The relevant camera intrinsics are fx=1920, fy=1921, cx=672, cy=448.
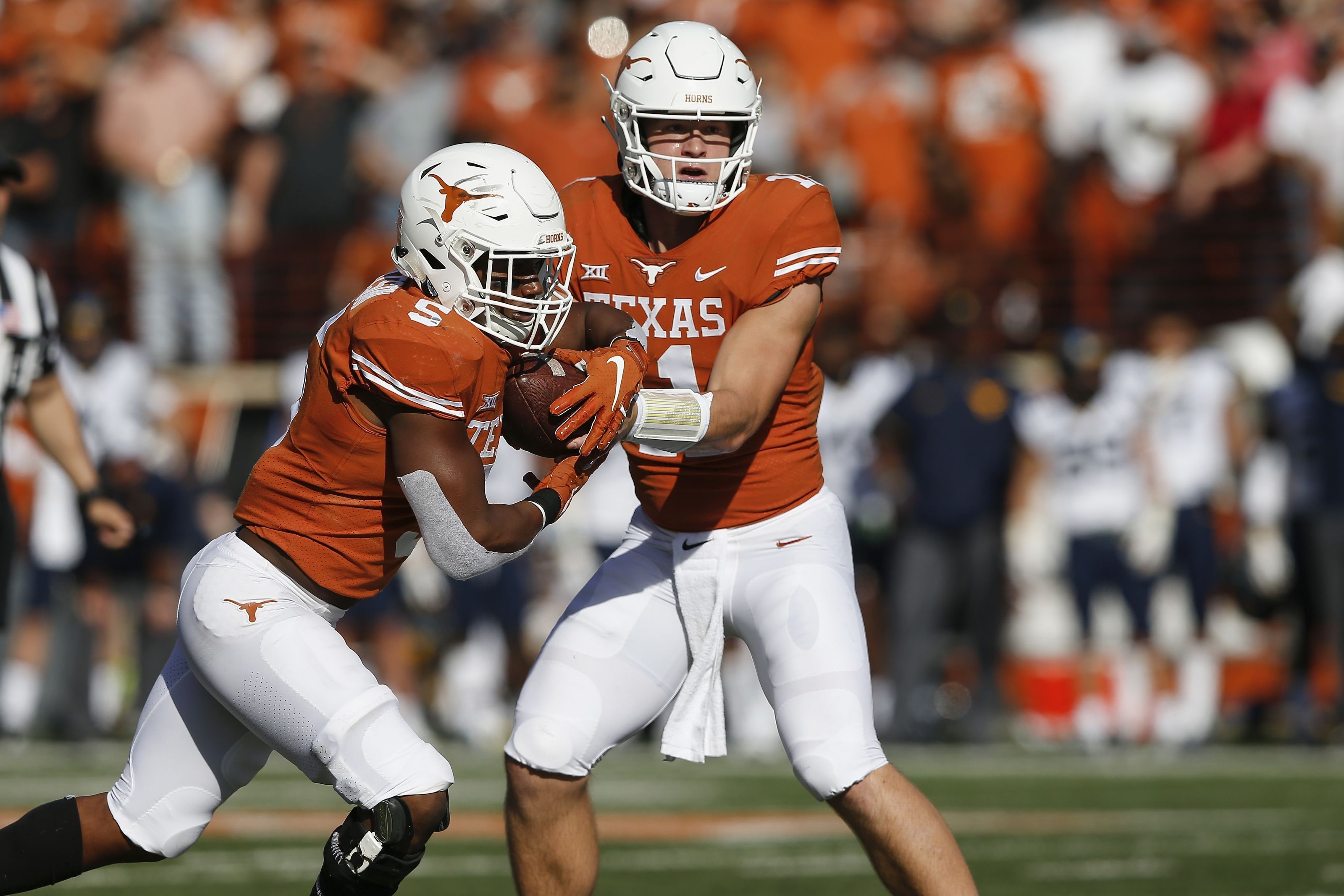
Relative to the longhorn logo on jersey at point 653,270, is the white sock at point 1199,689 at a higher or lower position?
lower

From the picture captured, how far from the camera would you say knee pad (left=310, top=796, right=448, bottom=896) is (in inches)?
142

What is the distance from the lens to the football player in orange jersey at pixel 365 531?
3.65m

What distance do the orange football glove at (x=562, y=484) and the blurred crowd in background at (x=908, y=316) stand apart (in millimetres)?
4961

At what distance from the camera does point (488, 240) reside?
148 inches

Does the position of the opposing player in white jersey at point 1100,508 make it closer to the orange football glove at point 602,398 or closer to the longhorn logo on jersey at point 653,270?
the longhorn logo on jersey at point 653,270

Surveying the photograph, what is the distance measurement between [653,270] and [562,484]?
1.92ft

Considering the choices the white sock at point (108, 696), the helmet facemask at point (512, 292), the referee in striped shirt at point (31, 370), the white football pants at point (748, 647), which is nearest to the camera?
the helmet facemask at point (512, 292)

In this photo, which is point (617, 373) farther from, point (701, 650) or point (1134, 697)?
point (1134, 697)

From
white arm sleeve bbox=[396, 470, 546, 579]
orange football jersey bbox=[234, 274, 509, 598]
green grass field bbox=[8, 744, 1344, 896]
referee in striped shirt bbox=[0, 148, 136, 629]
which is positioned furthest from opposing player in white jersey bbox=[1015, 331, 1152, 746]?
white arm sleeve bbox=[396, 470, 546, 579]

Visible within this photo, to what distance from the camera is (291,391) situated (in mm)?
10562

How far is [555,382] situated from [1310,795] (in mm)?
4468

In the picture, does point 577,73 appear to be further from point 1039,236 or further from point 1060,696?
point 1060,696

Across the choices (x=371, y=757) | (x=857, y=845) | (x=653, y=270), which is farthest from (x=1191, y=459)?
(x=371, y=757)

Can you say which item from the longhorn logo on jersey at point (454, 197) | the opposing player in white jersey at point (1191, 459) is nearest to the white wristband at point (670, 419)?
the longhorn logo on jersey at point (454, 197)
